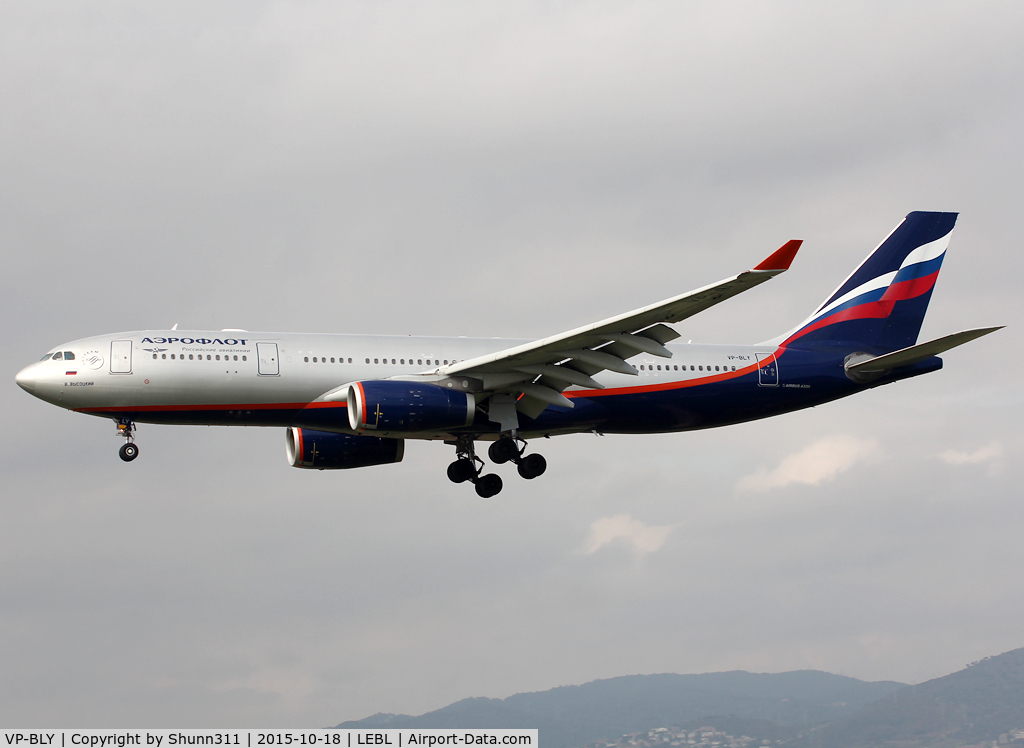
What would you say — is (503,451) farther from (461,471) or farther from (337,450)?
(337,450)

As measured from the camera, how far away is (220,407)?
107 ft

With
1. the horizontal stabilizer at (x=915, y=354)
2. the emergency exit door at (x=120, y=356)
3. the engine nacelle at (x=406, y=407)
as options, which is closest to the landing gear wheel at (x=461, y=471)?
the engine nacelle at (x=406, y=407)

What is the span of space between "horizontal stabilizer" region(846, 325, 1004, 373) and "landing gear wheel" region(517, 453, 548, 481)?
10.6 m

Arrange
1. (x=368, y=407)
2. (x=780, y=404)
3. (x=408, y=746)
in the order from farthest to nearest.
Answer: (x=780, y=404) → (x=368, y=407) → (x=408, y=746)

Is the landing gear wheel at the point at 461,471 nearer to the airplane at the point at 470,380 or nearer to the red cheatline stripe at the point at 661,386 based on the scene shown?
the airplane at the point at 470,380

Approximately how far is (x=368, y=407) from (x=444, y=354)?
417 centimetres

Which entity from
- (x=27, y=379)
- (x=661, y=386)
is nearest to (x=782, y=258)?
(x=661, y=386)

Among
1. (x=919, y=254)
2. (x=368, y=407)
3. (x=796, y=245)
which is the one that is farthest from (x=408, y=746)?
(x=919, y=254)

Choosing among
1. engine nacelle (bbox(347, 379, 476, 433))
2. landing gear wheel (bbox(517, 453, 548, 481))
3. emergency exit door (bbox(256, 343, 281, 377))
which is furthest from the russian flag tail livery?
emergency exit door (bbox(256, 343, 281, 377))

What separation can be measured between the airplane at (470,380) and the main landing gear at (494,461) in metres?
0.05

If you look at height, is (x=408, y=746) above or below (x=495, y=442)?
below

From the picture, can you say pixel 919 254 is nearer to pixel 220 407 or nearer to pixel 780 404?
pixel 780 404

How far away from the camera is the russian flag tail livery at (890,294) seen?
132 ft

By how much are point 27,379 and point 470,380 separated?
12257 millimetres
